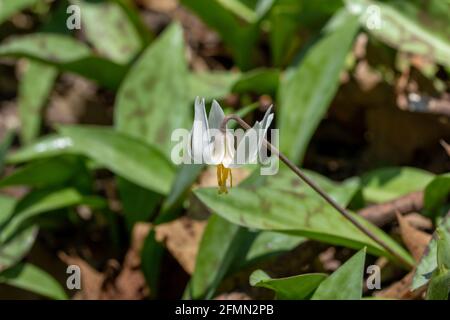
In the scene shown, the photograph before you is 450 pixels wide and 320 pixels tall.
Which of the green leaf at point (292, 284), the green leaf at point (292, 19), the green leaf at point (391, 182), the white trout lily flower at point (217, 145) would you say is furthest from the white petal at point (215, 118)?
the green leaf at point (292, 19)

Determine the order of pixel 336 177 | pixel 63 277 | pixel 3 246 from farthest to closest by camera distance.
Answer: pixel 336 177
pixel 63 277
pixel 3 246

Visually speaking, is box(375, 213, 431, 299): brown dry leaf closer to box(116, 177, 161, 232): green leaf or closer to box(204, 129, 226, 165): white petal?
box(204, 129, 226, 165): white petal

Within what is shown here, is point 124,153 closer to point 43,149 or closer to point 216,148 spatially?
point 43,149

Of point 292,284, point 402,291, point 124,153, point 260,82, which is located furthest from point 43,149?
point 402,291

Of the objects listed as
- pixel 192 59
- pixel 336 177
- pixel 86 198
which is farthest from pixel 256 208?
pixel 192 59

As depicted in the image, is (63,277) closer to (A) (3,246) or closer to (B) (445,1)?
(A) (3,246)

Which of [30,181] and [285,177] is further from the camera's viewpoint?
[30,181]

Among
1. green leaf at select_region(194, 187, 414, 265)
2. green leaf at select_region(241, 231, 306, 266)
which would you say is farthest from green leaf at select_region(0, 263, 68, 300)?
green leaf at select_region(194, 187, 414, 265)
